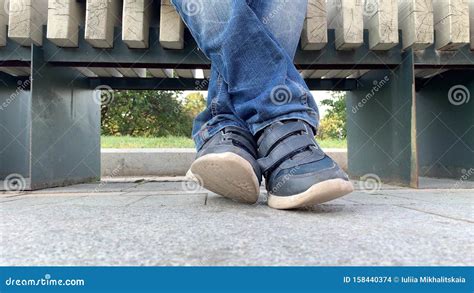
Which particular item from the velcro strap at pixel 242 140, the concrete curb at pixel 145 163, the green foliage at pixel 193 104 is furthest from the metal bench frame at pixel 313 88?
the green foliage at pixel 193 104

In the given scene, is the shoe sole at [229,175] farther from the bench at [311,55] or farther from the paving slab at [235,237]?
the bench at [311,55]

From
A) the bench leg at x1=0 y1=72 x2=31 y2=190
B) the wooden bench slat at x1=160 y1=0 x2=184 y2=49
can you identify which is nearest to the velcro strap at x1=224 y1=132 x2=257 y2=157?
the wooden bench slat at x1=160 y1=0 x2=184 y2=49

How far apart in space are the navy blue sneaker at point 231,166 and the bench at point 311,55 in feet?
1.97

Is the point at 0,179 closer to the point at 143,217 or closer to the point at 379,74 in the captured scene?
the point at 143,217

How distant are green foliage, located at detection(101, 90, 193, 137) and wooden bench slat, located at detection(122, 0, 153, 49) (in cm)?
889

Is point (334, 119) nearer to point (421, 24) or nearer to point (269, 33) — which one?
point (421, 24)

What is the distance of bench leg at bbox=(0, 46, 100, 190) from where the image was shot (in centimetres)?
121

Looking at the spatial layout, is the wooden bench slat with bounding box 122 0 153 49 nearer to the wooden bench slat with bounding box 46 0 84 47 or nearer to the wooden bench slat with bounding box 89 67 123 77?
the wooden bench slat with bounding box 46 0 84 47

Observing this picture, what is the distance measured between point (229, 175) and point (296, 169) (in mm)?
119

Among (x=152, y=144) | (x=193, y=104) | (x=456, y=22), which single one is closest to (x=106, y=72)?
(x=456, y=22)

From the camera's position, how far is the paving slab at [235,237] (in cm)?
34

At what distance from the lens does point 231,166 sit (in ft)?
2.04
